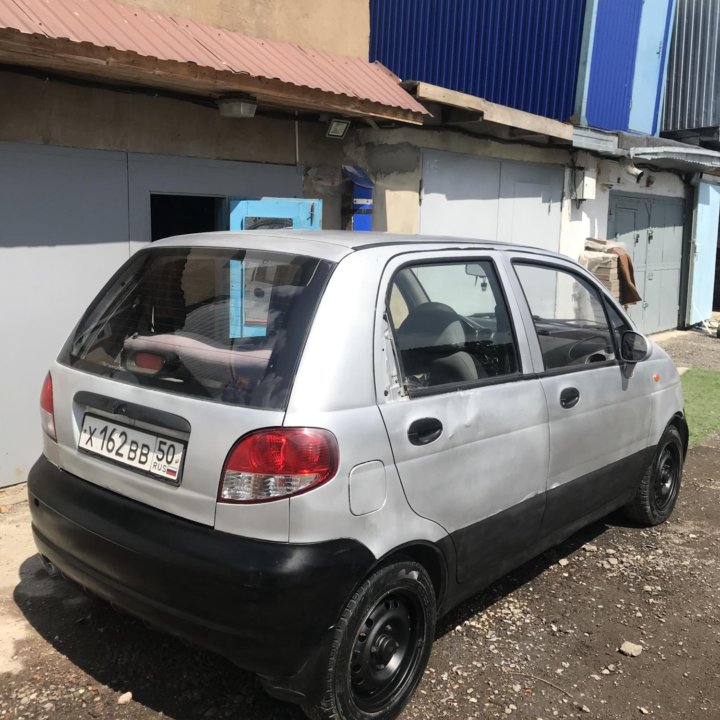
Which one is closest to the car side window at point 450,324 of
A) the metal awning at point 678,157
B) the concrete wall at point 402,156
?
the concrete wall at point 402,156

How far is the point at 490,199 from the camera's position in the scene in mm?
8945

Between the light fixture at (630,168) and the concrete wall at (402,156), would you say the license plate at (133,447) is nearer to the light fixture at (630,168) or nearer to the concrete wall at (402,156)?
the concrete wall at (402,156)

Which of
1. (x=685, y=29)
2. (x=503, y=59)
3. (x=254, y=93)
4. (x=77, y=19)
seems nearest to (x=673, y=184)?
(x=685, y=29)

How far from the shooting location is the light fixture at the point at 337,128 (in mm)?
6859

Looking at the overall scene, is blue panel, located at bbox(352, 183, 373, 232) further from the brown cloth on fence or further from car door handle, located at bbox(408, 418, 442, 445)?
car door handle, located at bbox(408, 418, 442, 445)

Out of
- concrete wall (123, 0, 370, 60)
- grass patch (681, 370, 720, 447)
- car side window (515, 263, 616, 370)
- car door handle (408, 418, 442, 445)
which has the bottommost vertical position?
grass patch (681, 370, 720, 447)

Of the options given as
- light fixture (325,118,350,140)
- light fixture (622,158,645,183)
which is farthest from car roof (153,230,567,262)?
light fixture (622,158,645,183)

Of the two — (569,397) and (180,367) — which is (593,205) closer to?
(569,397)

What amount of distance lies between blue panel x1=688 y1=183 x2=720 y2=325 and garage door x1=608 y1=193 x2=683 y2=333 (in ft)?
1.00

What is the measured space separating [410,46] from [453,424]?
919 cm

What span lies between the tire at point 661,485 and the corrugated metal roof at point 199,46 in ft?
11.4

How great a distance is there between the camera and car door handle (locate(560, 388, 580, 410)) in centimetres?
355

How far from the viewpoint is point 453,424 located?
2.94 metres

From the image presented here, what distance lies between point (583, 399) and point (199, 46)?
3666mm
